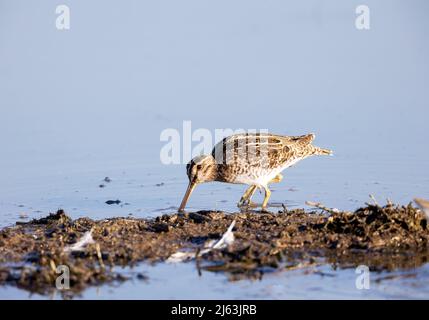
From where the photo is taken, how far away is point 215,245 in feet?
26.5

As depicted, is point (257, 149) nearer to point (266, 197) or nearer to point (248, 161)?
point (248, 161)

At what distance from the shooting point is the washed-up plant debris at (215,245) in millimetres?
7652

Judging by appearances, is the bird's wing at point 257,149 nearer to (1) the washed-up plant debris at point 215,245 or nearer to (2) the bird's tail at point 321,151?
(2) the bird's tail at point 321,151

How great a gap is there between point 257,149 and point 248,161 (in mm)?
209

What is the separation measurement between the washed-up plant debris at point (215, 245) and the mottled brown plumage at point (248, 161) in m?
1.92

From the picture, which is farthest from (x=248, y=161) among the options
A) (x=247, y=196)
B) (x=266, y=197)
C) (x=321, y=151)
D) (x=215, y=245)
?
A: (x=215, y=245)

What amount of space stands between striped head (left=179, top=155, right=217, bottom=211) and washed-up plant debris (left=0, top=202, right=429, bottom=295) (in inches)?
69.6

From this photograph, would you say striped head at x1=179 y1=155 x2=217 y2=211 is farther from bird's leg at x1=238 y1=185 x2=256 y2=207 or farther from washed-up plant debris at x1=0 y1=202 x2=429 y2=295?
washed-up plant debris at x1=0 y1=202 x2=429 y2=295

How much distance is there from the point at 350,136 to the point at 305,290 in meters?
6.57

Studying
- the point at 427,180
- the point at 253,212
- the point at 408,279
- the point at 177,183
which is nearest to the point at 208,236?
the point at 253,212

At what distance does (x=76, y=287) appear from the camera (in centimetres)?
731

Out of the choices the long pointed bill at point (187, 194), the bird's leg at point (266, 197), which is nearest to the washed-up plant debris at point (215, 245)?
the long pointed bill at point (187, 194)

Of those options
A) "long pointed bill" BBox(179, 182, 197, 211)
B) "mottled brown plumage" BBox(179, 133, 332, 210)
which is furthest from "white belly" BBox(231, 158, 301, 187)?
"long pointed bill" BBox(179, 182, 197, 211)

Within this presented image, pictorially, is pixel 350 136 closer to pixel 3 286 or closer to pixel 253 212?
pixel 253 212
